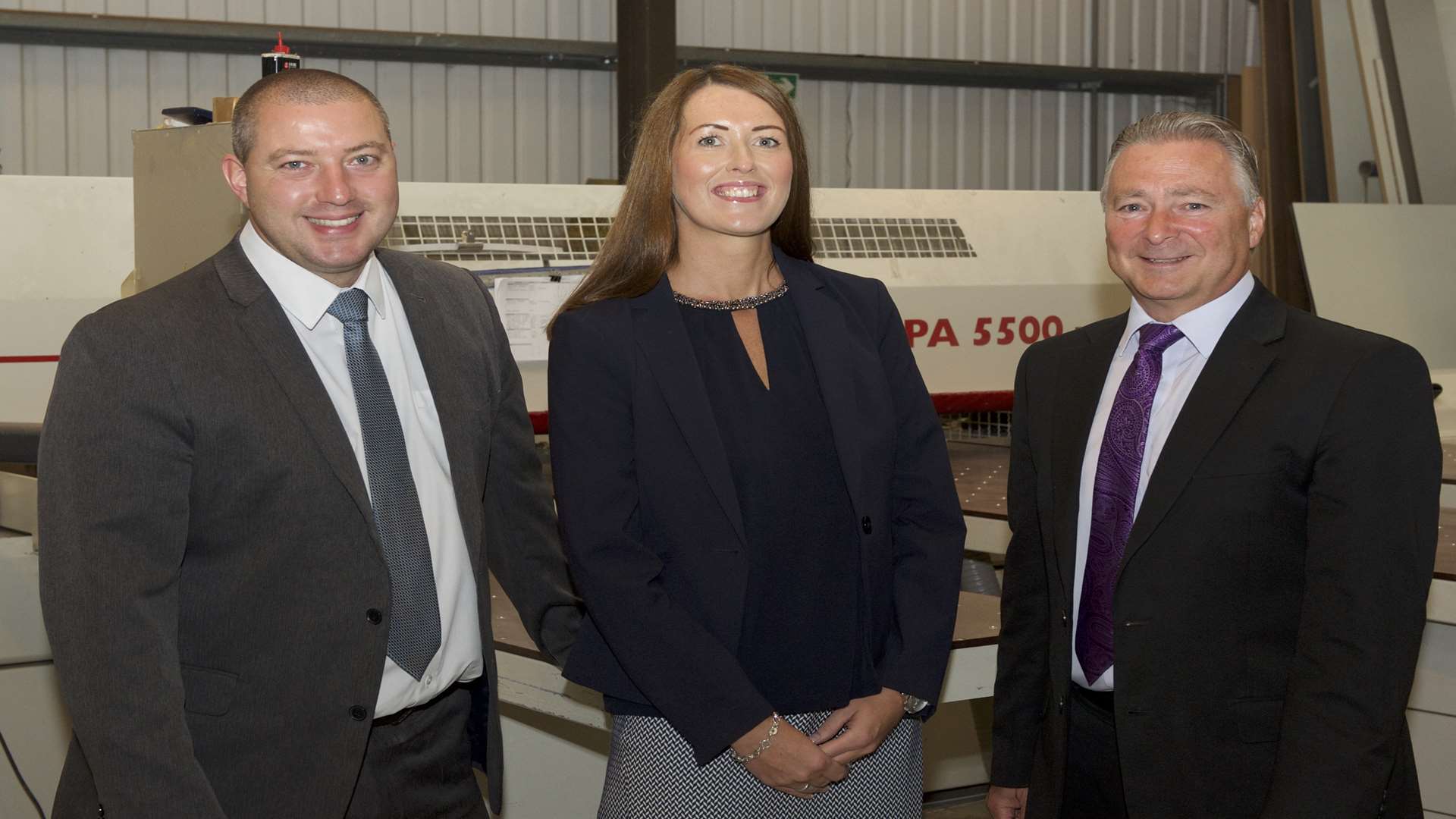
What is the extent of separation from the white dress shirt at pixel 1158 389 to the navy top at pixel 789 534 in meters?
0.25

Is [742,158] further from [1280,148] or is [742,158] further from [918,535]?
[1280,148]

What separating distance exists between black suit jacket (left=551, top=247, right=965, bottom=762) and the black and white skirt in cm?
5

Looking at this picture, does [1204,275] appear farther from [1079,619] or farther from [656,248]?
[656,248]

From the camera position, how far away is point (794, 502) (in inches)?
59.1

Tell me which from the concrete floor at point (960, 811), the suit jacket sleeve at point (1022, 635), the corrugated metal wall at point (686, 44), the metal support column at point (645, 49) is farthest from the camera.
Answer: the metal support column at point (645, 49)

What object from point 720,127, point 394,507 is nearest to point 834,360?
point 720,127

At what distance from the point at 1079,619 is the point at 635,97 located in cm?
647

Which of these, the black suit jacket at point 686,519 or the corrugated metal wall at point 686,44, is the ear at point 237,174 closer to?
the black suit jacket at point 686,519

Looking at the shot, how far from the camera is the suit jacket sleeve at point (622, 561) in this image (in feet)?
4.73

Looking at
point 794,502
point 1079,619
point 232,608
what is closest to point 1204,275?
point 1079,619

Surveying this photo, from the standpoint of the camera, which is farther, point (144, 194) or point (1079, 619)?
point (144, 194)

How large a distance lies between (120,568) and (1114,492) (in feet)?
3.33

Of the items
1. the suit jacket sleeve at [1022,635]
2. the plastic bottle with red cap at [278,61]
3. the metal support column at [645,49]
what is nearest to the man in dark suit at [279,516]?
the suit jacket sleeve at [1022,635]

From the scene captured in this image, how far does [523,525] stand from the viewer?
172cm
